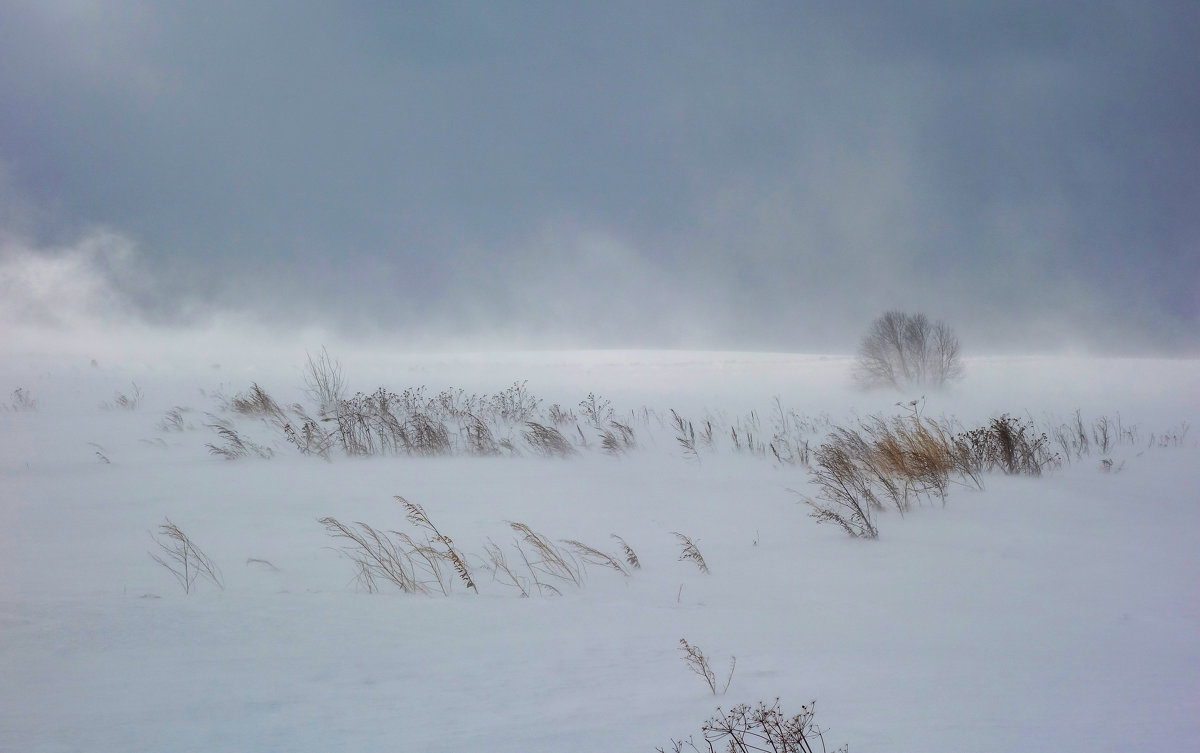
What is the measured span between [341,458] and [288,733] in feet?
17.3

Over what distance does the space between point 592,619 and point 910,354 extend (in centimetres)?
1647

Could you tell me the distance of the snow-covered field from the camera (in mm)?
1368

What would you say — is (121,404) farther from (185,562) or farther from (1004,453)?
(1004,453)

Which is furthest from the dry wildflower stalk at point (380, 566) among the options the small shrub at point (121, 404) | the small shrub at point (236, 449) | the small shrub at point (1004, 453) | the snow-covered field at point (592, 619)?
the small shrub at point (121, 404)

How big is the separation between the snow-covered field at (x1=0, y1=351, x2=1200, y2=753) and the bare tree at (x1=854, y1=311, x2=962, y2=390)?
37.5ft

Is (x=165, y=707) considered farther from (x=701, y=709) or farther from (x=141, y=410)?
(x=141, y=410)

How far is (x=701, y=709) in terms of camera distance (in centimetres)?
147

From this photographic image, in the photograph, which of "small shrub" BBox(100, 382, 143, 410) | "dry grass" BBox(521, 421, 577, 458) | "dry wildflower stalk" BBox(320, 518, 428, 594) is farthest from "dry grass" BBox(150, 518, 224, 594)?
"small shrub" BBox(100, 382, 143, 410)

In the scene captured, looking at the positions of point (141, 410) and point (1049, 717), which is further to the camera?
point (141, 410)

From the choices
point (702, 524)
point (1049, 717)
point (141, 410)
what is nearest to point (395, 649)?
point (1049, 717)

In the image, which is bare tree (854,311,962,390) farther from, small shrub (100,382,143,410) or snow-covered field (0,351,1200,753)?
small shrub (100,382,143,410)

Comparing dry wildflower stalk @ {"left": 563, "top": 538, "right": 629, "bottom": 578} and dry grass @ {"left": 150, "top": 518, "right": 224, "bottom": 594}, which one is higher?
dry grass @ {"left": 150, "top": 518, "right": 224, "bottom": 594}

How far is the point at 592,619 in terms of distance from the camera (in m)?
2.15

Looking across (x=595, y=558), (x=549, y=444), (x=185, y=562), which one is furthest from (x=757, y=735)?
(x=549, y=444)
